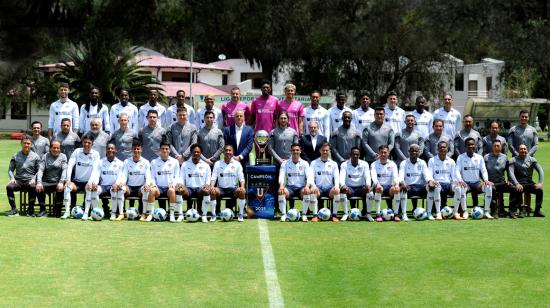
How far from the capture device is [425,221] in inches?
587

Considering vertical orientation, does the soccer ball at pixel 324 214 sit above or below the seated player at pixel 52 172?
below

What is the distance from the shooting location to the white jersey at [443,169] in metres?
15.6

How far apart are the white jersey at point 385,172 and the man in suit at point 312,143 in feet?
3.63

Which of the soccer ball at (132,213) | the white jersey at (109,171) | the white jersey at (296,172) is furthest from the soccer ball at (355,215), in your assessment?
the white jersey at (109,171)

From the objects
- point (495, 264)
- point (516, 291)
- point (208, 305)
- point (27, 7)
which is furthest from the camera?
point (27, 7)

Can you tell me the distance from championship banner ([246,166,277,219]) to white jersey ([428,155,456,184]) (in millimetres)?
2853

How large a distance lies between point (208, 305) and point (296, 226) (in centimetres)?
615

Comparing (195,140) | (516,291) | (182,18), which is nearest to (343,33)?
(182,18)

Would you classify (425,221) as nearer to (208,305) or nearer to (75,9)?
(208,305)

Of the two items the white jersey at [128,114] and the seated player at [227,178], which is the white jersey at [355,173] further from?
the white jersey at [128,114]

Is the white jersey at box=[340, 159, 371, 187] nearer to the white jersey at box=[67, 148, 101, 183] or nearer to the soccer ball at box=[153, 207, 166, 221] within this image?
the soccer ball at box=[153, 207, 166, 221]

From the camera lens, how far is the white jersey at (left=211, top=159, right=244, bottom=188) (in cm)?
1507

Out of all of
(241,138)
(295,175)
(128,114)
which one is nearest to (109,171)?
(128,114)

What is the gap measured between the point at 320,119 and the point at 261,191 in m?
2.07
